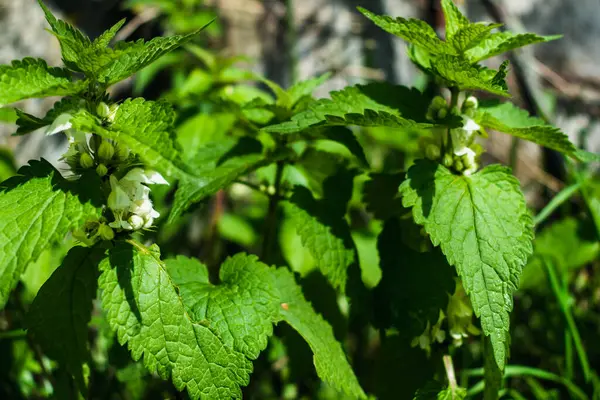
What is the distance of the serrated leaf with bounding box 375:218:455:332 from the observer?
3.84ft

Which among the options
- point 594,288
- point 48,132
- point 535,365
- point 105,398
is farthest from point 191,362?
point 594,288

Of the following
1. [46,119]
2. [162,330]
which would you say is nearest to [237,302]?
[162,330]

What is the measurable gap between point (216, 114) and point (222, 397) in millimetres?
1138

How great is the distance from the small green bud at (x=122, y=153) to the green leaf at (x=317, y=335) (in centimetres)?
42

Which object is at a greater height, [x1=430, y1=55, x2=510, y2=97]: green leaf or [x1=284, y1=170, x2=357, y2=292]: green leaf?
[x1=430, y1=55, x2=510, y2=97]: green leaf

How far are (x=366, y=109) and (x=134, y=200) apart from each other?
16.9 inches

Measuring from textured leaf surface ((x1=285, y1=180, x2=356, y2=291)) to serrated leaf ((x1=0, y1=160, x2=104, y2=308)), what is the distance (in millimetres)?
425

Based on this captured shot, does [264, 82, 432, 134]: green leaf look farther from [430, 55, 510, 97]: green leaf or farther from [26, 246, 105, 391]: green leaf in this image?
[26, 246, 105, 391]: green leaf

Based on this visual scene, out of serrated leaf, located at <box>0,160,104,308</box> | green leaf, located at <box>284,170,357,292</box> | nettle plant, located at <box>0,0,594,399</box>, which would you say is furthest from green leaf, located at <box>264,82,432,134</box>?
serrated leaf, located at <box>0,160,104,308</box>

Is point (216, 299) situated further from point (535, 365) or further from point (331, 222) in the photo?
point (535, 365)

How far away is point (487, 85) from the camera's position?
101 centimetres

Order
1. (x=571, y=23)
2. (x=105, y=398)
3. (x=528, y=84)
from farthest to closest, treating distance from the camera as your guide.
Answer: (x=571, y=23) < (x=528, y=84) < (x=105, y=398)

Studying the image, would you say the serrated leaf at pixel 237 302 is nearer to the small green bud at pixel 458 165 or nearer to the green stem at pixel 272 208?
the green stem at pixel 272 208

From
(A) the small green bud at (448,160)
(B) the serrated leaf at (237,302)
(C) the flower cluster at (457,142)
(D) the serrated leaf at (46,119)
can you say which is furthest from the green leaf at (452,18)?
(D) the serrated leaf at (46,119)
